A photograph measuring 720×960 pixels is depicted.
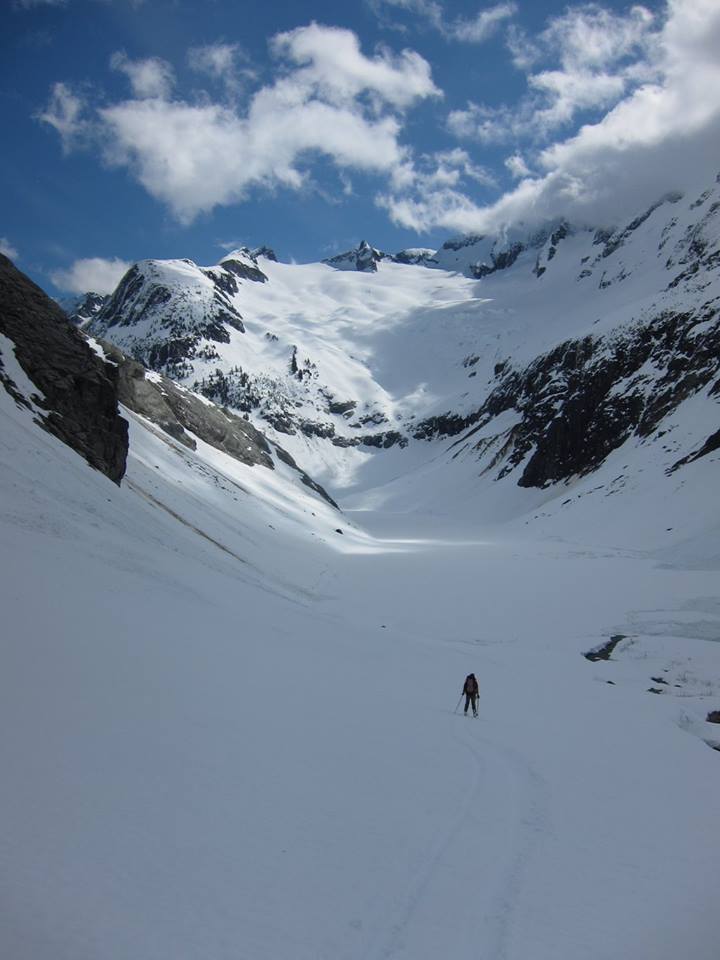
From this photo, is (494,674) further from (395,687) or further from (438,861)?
(438,861)

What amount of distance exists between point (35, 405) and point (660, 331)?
88976 millimetres

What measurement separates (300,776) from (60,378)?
2487 centimetres

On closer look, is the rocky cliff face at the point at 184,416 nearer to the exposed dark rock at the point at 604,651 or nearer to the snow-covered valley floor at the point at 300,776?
the snow-covered valley floor at the point at 300,776

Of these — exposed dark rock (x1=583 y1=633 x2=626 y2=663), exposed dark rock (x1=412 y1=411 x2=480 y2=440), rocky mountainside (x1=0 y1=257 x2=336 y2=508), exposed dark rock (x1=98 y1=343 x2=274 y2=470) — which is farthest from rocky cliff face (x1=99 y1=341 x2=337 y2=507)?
exposed dark rock (x1=412 y1=411 x2=480 y2=440)

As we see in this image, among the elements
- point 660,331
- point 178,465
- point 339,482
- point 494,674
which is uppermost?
point 660,331

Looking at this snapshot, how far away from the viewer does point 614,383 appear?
94.4 m

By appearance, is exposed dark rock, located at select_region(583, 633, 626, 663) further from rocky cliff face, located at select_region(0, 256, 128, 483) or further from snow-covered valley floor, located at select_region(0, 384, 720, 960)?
rocky cliff face, located at select_region(0, 256, 128, 483)

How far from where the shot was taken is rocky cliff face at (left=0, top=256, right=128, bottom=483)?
26.4 metres

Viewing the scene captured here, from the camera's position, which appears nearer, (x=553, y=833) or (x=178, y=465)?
(x=553, y=833)

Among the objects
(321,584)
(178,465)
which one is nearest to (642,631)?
(321,584)

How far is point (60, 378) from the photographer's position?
2820 centimetres

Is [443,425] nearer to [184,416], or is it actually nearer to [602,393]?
[602,393]

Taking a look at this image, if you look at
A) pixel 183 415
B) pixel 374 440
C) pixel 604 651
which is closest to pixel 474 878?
pixel 604 651

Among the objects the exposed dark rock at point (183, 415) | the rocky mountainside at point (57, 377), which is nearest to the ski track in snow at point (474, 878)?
the rocky mountainside at point (57, 377)
